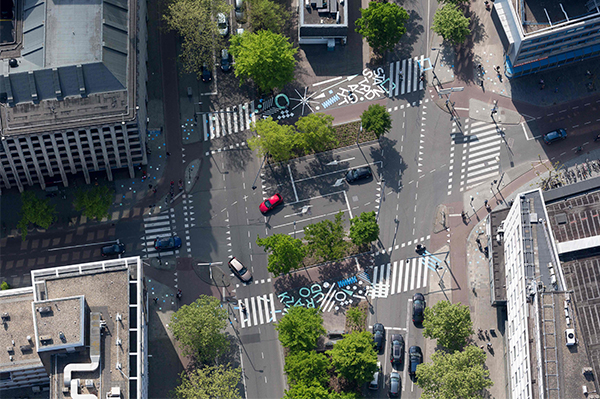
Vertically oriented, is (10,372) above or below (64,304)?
below

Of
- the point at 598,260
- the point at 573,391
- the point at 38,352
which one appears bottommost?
the point at 573,391

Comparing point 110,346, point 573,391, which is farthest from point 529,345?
point 110,346

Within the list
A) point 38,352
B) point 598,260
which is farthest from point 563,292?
point 38,352

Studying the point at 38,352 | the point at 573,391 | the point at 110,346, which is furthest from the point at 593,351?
the point at 38,352

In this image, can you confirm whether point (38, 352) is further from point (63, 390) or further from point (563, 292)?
point (563, 292)

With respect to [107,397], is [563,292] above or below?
above

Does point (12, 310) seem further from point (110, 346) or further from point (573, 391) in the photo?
point (573, 391)
